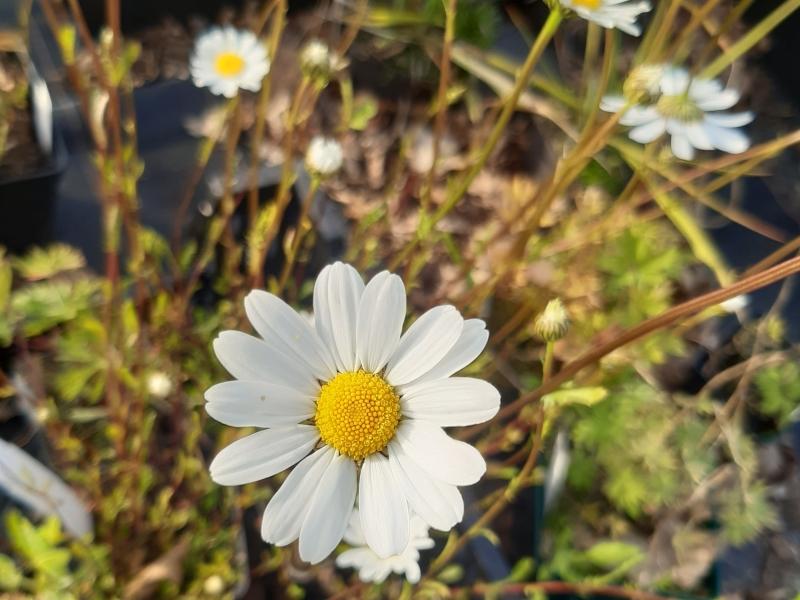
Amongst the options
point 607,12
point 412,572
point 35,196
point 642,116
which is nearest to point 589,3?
point 607,12

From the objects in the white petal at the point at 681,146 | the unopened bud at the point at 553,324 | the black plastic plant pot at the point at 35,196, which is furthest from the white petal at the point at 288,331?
the black plastic plant pot at the point at 35,196

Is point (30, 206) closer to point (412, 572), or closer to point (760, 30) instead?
point (412, 572)

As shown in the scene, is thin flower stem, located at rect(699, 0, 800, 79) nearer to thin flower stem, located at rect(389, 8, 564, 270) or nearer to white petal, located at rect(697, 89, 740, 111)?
white petal, located at rect(697, 89, 740, 111)

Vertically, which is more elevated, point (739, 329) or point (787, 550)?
point (739, 329)

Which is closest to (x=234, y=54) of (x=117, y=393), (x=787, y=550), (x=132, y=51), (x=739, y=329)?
(x=132, y=51)

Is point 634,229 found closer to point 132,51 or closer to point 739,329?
point 739,329
